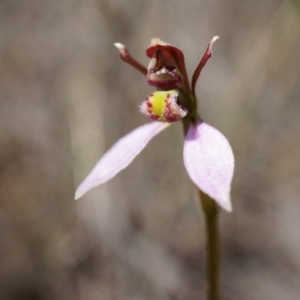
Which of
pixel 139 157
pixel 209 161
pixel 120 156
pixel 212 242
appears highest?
pixel 209 161

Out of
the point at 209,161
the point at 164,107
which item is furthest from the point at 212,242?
the point at 164,107

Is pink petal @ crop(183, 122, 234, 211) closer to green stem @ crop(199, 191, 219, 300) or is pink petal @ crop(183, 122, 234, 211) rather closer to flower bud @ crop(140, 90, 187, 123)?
flower bud @ crop(140, 90, 187, 123)

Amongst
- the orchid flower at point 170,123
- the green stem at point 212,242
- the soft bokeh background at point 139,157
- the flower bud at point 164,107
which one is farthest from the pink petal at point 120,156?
the soft bokeh background at point 139,157

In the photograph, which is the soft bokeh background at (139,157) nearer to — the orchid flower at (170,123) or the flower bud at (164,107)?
the orchid flower at (170,123)

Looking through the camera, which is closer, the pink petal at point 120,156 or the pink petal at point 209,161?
the pink petal at point 209,161

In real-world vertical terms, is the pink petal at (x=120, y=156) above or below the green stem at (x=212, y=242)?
Answer: above

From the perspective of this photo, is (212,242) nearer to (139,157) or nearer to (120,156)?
(120,156)
